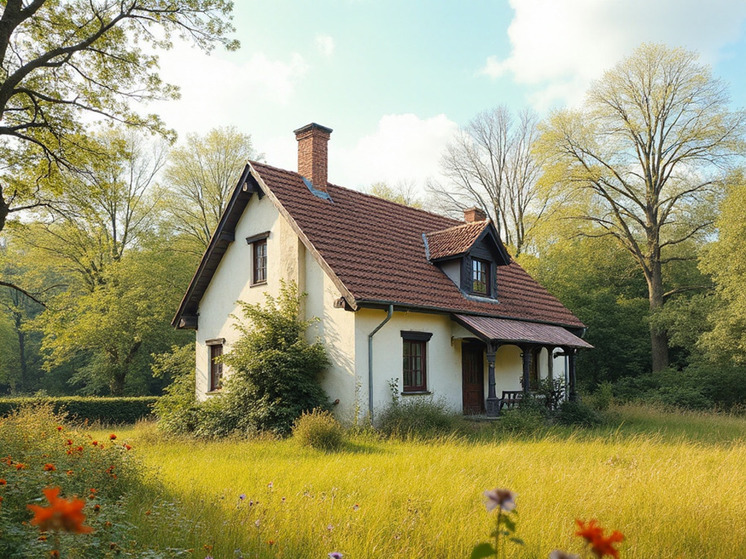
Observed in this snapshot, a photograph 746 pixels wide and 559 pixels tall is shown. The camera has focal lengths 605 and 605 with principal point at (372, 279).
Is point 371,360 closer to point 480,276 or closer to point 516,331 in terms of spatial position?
point 516,331

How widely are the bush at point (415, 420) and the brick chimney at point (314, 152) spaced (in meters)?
7.65

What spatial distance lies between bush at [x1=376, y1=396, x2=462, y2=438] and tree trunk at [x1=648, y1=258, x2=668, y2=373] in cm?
1711

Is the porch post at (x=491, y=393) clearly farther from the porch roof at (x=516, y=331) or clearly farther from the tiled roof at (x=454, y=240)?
the tiled roof at (x=454, y=240)

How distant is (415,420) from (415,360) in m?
2.53

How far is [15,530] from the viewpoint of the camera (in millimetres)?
4406

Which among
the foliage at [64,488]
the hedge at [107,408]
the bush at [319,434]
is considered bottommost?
the hedge at [107,408]

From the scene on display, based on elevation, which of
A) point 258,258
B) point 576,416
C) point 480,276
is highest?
point 258,258

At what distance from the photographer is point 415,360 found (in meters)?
17.0

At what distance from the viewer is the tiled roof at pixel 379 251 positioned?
16.0 metres

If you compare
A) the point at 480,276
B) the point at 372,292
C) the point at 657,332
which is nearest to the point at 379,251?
the point at 372,292

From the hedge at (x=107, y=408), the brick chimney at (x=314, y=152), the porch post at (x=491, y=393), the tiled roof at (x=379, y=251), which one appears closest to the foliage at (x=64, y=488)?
the tiled roof at (x=379, y=251)

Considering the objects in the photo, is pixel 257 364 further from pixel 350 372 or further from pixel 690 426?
pixel 690 426

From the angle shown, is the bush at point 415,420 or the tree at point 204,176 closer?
the bush at point 415,420

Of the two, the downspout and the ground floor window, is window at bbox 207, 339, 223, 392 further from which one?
the downspout
